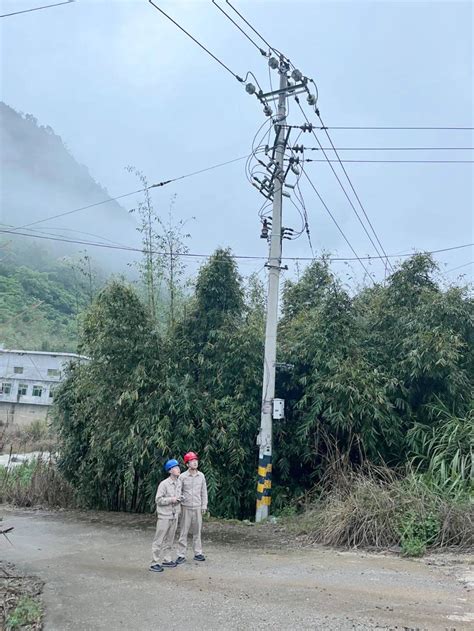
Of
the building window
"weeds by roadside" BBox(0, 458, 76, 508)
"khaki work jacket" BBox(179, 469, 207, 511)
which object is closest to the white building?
the building window

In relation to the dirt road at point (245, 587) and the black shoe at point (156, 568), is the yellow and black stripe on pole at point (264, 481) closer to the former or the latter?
the dirt road at point (245, 587)

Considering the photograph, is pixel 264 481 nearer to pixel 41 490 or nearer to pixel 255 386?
pixel 255 386

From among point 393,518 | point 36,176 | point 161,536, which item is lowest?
point 161,536

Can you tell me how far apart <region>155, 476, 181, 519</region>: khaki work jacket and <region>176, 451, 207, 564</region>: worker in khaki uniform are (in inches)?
5.9

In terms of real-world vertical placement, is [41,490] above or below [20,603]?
below

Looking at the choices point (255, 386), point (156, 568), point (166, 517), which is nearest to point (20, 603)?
point (156, 568)

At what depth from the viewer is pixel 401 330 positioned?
35.4ft

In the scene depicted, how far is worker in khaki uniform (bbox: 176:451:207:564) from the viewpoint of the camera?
283 inches

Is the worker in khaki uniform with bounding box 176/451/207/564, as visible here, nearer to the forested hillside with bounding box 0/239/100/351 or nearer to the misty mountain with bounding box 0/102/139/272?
the forested hillside with bounding box 0/239/100/351

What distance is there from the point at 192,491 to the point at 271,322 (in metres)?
3.95

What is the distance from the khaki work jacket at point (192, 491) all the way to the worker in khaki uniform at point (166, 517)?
4.4 inches

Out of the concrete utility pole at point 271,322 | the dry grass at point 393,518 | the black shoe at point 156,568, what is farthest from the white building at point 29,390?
the black shoe at point 156,568

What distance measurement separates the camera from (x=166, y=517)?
689 centimetres

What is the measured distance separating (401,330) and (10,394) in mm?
38897
